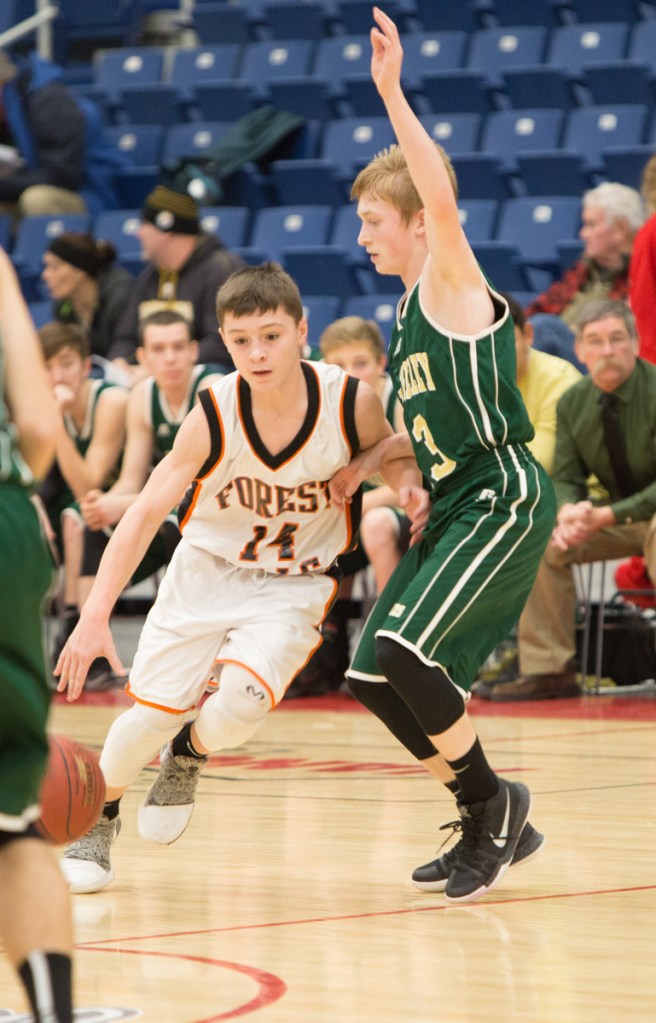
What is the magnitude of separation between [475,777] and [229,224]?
27.0 feet

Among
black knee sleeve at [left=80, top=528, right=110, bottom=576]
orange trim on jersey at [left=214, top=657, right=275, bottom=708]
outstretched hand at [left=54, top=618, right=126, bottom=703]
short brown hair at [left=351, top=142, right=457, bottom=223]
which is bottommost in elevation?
black knee sleeve at [left=80, top=528, right=110, bottom=576]

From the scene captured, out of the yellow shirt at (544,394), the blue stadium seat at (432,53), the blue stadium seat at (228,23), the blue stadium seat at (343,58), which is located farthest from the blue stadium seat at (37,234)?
the yellow shirt at (544,394)

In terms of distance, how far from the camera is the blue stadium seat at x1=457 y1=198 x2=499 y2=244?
33.8 ft

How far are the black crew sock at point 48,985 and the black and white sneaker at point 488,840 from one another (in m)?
1.58

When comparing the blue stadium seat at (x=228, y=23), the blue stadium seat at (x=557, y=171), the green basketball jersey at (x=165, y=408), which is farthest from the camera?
the blue stadium seat at (x=228, y=23)

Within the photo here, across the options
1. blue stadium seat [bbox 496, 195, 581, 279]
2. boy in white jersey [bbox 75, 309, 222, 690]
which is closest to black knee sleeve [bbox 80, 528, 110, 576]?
boy in white jersey [bbox 75, 309, 222, 690]

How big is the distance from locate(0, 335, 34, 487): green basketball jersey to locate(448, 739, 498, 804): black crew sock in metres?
1.66

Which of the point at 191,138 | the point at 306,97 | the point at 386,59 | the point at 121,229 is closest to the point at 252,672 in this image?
the point at 386,59

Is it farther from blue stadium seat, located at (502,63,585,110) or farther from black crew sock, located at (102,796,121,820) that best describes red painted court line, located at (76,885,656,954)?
blue stadium seat, located at (502,63,585,110)

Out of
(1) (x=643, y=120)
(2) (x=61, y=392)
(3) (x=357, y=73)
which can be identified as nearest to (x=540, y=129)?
(1) (x=643, y=120)

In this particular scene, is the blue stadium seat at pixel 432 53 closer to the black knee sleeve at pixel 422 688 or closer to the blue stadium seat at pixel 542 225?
the blue stadium seat at pixel 542 225

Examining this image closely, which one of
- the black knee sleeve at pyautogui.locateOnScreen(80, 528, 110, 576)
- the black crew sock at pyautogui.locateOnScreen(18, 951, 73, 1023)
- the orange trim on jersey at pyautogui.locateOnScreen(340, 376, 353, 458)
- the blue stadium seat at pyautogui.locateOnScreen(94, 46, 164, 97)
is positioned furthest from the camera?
the blue stadium seat at pyautogui.locateOnScreen(94, 46, 164, 97)

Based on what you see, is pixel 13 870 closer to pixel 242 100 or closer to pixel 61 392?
pixel 61 392

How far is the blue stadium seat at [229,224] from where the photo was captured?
11375mm
